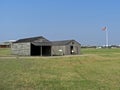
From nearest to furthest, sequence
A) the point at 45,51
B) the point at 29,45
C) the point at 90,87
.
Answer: the point at 90,87 < the point at 29,45 < the point at 45,51

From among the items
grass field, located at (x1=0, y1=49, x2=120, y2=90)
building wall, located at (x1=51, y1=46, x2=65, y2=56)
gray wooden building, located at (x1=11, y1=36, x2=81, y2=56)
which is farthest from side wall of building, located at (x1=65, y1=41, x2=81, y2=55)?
grass field, located at (x1=0, y1=49, x2=120, y2=90)

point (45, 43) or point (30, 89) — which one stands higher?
point (45, 43)

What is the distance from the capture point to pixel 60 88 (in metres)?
13.2

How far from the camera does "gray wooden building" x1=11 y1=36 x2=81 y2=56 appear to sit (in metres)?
59.1

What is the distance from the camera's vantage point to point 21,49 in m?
62.0

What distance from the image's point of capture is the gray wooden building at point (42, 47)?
194ft

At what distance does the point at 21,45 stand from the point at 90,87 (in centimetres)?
4953

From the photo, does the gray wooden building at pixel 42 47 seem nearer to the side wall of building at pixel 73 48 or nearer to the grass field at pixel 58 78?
the side wall of building at pixel 73 48

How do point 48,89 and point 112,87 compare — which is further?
point 112,87

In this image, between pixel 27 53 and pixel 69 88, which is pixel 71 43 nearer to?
pixel 27 53

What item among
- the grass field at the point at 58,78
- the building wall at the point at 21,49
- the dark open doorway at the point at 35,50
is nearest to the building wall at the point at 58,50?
the dark open doorway at the point at 35,50

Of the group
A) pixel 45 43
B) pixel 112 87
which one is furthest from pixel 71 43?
pixel 112 87

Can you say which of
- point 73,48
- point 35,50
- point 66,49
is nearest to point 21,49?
point 35,50

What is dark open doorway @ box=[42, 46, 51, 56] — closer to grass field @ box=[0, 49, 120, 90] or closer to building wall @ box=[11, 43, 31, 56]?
building wall @ box=[11, 43, 31, 56]
